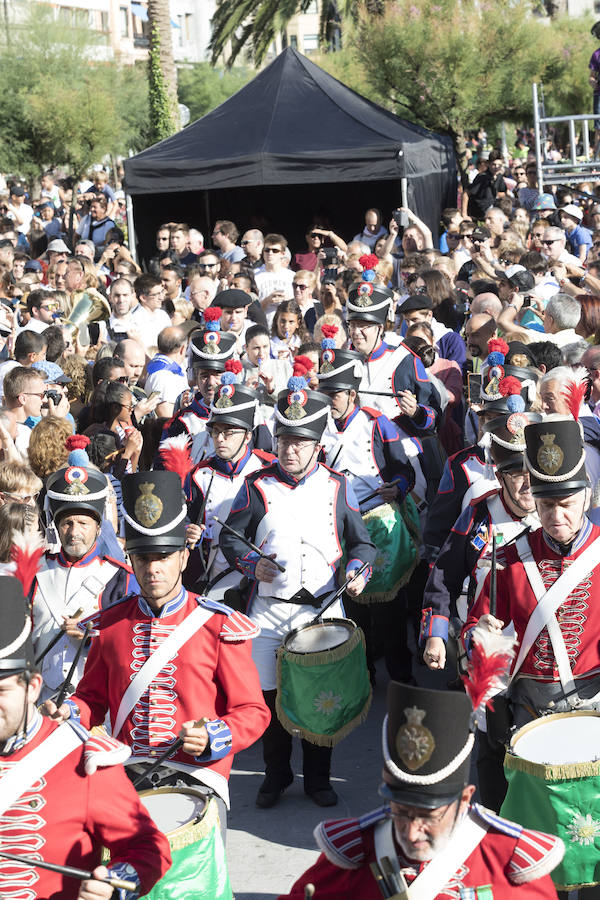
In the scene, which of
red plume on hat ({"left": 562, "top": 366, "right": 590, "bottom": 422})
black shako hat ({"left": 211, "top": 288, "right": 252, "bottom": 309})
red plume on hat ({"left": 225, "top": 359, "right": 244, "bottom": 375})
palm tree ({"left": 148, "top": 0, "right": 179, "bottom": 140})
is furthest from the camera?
palm tree ({"left": 148, "top": 0, "right": 179, "bottom": 140})

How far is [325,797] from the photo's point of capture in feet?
20.5

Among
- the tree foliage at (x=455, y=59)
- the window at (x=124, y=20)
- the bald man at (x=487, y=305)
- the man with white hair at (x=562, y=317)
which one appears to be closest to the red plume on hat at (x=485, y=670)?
the man with white hair at (x=562, y=317)

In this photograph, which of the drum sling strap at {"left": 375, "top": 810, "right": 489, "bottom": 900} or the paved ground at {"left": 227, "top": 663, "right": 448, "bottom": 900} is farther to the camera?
the paved ground at {"left": 227, "top": 663, "right": 448, "bottom": 900}

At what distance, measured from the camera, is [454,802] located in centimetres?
320

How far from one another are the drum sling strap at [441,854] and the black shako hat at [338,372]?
14.9 feet

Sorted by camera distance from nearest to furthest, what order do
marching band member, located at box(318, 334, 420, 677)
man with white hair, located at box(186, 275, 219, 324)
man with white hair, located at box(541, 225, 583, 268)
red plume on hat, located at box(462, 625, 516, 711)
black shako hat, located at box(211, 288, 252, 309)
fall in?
red plume on hat, located at box(462, 625, 516, 711) < marching band member, located at box(318, 334, 420, 677) < black shako hat, located at box(211, 288, 252, 309) < man with white hair, located at box(541, 225, 583, 268) < man with white hair, located at box(186, 275, 219, 324)

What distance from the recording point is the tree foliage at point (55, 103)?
3080cm

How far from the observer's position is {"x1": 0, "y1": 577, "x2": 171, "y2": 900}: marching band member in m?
3.46

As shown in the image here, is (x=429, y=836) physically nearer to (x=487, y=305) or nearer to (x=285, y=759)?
(x=285, y=759)

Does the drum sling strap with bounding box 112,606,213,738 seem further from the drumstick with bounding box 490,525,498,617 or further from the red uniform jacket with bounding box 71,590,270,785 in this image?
the drumstick with bounding box 490,525,498,617

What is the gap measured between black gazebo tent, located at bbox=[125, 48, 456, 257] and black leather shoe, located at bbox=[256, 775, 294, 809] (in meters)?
10.8

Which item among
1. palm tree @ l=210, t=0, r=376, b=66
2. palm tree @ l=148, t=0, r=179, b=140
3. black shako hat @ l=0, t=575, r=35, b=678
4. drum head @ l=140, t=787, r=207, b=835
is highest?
palm tree @ l=210, t=0, r=376, b=66

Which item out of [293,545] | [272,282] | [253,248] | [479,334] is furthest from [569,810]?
[253,248]

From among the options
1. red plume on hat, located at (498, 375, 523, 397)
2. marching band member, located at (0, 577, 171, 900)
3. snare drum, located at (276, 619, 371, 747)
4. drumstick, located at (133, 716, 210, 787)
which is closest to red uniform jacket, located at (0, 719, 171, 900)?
marching band member, located at (0, 577, 171, 900)
